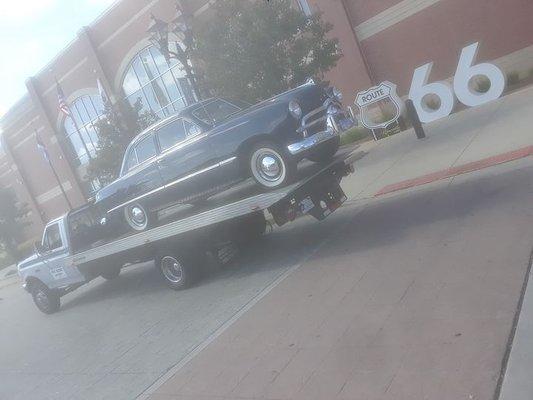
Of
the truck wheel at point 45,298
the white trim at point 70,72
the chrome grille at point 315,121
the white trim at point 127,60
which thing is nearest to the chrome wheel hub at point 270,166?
the chrome grille at point 315,121

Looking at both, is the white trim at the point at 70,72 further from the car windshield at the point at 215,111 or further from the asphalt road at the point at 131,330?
the car windshield at the point at 215,111

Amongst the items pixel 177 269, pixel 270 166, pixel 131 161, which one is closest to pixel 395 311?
pixel 270 166

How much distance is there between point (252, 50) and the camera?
12344 mm

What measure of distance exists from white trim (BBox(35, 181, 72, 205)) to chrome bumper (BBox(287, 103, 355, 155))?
3256 cm

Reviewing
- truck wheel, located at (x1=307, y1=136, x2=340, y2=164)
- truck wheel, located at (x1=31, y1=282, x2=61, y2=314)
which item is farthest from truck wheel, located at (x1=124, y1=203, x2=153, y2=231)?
truck wheel, located at (x1=31, y1=282, x2=61, y2=314)

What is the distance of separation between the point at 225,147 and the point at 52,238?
561 centimetres

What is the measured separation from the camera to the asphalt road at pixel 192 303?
6.16 m

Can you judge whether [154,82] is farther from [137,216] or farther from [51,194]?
[137,216]

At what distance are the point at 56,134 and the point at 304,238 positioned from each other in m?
31.2

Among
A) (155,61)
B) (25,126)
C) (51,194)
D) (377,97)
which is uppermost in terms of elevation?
(25,126)

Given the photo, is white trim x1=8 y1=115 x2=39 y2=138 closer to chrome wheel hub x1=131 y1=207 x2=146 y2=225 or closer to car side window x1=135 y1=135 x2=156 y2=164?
chrome wheel hub x1=131 y1=207 x2=146 y2=225

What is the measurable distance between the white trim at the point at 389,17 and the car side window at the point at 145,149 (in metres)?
13.6

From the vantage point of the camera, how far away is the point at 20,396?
6.91m

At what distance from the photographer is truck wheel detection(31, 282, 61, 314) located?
11609 millimetres
